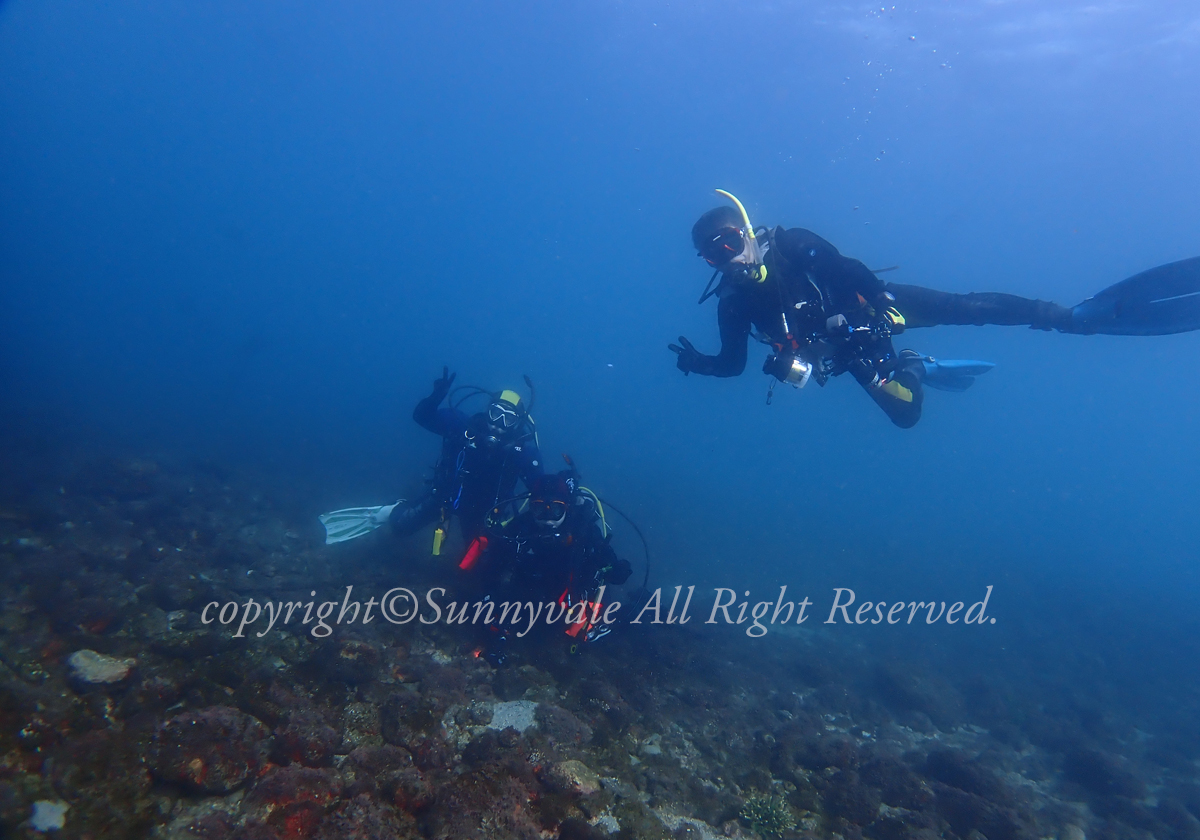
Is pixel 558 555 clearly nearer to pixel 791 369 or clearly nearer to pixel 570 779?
pixel 570 779

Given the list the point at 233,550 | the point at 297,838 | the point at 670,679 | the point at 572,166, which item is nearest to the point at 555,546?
the point at 670,679

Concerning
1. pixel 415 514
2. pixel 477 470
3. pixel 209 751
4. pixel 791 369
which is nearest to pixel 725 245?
pixel 791 369

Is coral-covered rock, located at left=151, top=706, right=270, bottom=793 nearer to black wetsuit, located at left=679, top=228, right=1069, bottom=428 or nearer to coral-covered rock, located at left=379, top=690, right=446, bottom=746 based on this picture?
coral-covered rock, located at left=379, top=690, right=446, bottom=746

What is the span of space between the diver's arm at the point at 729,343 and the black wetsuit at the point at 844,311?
0.02m

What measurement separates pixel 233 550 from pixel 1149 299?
1515cm

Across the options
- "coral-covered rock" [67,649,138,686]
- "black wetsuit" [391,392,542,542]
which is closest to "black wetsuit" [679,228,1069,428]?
"black wetsuit" [391,392,542,542]

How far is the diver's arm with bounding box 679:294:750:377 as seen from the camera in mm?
6449

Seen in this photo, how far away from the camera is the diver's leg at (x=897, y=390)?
587 centimetres

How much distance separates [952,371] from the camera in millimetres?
7812

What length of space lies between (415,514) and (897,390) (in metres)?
8.13

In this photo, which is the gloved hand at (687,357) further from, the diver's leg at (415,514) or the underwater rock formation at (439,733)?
the diver's leg at (415,514)

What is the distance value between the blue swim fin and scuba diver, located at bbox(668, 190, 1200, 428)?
1.31 m

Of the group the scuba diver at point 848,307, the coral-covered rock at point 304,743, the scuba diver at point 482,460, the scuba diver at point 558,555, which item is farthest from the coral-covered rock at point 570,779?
the scuba diver at point 482,460

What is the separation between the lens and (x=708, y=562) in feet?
68.5
